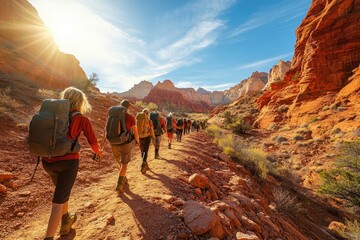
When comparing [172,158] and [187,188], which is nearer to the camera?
[187,188]

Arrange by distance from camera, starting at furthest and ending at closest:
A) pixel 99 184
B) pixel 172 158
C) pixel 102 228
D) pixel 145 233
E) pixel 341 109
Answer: pixel 341 109 < pixel 172 158 < pixel 99 184 < pixel 102 228 < pixel 145 233

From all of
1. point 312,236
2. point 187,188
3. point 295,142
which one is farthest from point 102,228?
point 295,142

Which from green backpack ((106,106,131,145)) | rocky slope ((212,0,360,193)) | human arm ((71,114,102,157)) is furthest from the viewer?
rocky slope ((212,0,360,193))

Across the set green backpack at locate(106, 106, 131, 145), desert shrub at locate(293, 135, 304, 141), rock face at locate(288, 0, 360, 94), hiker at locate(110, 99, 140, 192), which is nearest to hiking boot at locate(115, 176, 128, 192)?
hiker at locate(110, 99, 140, 192)

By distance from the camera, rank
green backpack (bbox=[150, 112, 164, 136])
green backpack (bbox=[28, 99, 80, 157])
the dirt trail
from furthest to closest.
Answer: green backpack (bbox=[150, 112, 164, 136]), the dirt trail, green backpack (bbox=[28, 99, 80, 157])

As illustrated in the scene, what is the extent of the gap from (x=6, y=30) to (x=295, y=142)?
4435cm

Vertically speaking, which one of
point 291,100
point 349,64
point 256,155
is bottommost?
point 256,155

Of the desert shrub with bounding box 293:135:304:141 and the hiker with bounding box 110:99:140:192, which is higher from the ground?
the hiker with bounding box 110:99:140:192

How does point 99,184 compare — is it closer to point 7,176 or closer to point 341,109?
point 7,176

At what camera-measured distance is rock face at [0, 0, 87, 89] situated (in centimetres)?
2252

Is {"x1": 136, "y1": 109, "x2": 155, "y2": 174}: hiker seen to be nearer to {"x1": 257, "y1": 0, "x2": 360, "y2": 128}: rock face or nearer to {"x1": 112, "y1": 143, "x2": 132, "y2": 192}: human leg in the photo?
{"x1": 112, "y1": 143, "x2": 132, "y2": 192}: human leg

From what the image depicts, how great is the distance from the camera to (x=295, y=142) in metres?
16.2

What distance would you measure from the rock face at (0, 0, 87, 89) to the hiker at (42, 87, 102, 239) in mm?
24826

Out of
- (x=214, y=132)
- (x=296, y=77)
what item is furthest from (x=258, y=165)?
(x=296, y=77)
